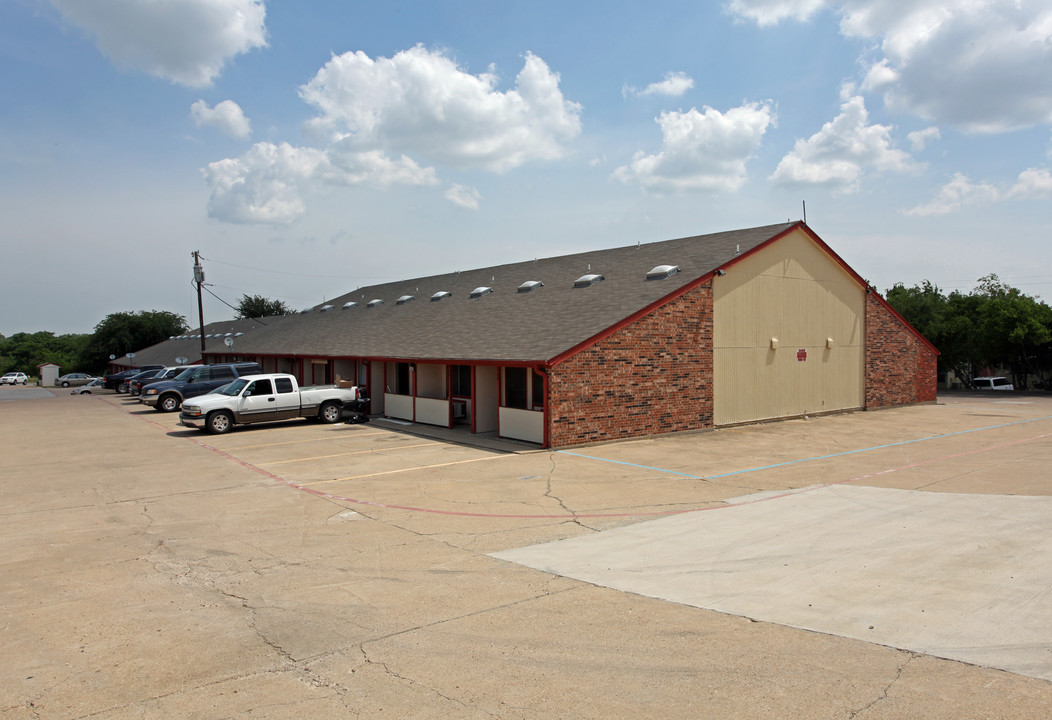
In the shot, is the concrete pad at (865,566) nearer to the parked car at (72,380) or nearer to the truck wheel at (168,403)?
the truck wheel at (168,403)

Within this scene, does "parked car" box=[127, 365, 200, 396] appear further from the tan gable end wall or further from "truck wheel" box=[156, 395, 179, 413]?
the tan gable end wall

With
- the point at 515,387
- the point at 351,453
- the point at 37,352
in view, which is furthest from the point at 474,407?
the point at 37,352

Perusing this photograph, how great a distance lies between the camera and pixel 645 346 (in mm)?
19516

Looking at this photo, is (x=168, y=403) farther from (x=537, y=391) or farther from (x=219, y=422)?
(x=537, y=391)

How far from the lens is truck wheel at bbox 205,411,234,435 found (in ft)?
72.0

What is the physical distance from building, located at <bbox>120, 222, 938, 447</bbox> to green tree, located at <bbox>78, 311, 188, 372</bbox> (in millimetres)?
61906

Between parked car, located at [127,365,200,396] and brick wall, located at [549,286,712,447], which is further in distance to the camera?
parked car, located at [127,365,200,396]

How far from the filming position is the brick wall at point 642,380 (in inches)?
704

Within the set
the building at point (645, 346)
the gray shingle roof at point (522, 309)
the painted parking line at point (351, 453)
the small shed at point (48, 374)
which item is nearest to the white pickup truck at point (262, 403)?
the building at point (645, 346)

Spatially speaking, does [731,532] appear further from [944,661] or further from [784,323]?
[784,323]

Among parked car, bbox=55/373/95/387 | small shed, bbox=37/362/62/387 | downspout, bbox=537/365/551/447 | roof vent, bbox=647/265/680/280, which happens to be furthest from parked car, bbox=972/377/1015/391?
small shed, bbox=37/362/62/387

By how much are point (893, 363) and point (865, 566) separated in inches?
993

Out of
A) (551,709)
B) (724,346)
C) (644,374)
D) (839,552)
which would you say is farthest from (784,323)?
(551,709)

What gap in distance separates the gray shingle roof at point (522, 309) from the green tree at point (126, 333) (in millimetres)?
55678
